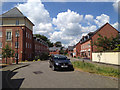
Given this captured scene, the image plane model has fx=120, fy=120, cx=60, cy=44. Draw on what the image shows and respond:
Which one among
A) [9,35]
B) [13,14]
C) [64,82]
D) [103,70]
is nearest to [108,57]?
[103,70]

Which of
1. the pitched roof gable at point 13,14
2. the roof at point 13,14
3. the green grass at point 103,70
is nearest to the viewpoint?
the green grass at point 103,70

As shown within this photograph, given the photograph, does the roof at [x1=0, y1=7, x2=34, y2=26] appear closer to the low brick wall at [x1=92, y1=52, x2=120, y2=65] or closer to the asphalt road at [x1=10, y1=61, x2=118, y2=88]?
the low brick wall at [x1=92, y1=52, x2=120, y2=65]

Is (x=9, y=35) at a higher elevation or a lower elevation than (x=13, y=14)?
lower

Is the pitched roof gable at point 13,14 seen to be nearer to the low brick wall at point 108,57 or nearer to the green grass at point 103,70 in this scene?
the low brick wall at point 108,57

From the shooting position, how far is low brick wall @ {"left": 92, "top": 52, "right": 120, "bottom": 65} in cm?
1655

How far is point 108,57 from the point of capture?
18.8 meters

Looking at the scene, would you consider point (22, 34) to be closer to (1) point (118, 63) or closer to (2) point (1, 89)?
(1) point (118, 63)

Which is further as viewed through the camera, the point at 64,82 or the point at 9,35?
the point at 9,35

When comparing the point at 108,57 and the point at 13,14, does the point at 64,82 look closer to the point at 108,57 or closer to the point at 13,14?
the point at 108,57

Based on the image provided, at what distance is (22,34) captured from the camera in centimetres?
2978

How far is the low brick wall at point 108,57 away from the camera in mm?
16547

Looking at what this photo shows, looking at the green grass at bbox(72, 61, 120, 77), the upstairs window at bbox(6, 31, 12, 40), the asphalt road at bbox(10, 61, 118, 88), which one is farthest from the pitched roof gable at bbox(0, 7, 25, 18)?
the asphalt road at bbox(10, 61, 118, 88)

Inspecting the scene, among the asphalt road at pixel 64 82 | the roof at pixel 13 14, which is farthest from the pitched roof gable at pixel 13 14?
the asphalt road at pixel 64 82

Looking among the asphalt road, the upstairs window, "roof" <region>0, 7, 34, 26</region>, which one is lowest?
the asphalt road
